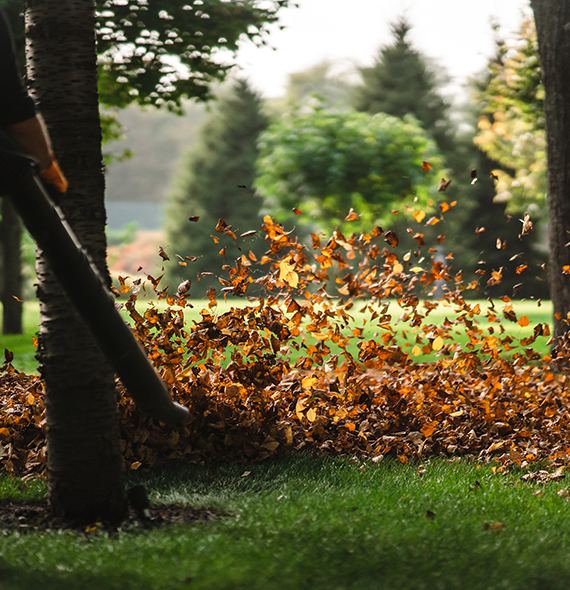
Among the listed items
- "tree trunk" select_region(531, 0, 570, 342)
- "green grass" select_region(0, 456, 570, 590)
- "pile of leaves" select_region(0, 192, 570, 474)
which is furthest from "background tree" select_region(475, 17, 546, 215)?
"green grass" select_region(0, 456, 570, 590)

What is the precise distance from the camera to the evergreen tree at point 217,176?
30812mm

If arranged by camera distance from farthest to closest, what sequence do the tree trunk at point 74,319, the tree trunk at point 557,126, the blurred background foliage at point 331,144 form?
the blurred background foliage at point 331,144 < the tree trunk at point 557,126 < the tree trunk at point 74,319

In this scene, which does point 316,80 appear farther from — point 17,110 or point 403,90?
point 17,110

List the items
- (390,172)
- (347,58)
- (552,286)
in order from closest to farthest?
(552,286)
(390,172)
(347,58)

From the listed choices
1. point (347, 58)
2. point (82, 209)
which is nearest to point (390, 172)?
point (82, 209)

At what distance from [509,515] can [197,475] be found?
1821 mm

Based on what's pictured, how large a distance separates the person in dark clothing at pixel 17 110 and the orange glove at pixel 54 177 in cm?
5

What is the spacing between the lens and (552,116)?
24.4ft

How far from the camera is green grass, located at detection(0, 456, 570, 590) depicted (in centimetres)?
251

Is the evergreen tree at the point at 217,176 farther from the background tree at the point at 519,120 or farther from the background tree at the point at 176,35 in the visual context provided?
the background tree at the point at 176,35

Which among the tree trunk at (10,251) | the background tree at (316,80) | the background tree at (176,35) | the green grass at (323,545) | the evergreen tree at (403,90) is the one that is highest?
the background tree at (316,80)

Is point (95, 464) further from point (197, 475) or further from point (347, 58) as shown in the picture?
point (347, 58)

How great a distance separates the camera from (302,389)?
16.6ft

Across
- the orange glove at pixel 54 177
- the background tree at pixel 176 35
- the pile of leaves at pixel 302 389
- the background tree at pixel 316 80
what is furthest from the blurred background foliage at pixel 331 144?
the background tree at pixel 316 80
